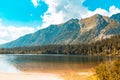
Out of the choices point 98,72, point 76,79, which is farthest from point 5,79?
point 98,72

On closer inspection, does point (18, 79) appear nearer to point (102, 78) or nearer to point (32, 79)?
point (32, 79)

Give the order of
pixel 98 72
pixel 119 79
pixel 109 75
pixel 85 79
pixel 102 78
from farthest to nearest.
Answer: pixel 85 79, pixel 98 72, pixel 102 78, pixel 109 75, pixel 119 79

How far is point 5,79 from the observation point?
56750 millimetres

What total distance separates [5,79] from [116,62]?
95.2 ft

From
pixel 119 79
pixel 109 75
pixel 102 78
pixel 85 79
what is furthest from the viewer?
pixel 85 79

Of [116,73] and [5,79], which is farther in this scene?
[5,79]

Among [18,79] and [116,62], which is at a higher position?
[116,62]

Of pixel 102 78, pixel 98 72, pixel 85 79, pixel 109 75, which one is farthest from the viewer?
pixel 85 79

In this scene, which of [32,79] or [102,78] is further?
[32,79]

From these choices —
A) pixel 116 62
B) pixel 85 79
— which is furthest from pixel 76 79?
pixel 116 62

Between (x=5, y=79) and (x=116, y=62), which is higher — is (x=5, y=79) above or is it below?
below

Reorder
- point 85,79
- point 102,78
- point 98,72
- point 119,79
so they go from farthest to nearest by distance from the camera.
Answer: point 85,79 → point 98,72 → point 102,78 → point 119,79

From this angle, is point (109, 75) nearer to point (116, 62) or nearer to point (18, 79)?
point (116, 62)

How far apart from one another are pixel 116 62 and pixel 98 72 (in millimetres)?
5498
